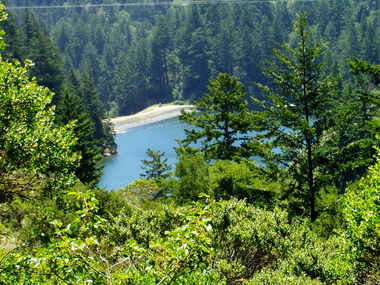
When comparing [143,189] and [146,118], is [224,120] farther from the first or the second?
[146,118]

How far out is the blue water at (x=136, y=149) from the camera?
54.6 metres

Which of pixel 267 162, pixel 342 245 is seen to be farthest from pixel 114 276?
pixel 267 162

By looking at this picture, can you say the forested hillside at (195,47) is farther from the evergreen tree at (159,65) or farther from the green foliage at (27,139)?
the green foliage at (27,139)

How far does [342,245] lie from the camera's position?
30.6 ft

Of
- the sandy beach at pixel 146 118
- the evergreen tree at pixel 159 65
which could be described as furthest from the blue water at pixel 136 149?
the evergreen tree at pixel 159 65

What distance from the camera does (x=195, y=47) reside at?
413 ft

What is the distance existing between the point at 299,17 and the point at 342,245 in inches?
415

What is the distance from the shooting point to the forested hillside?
379ft

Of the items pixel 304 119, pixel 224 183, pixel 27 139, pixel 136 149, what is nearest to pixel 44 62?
pixel 136 149

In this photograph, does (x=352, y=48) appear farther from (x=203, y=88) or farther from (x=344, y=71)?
(x=203, y=88)

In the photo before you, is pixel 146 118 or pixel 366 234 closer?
pixel 366 234

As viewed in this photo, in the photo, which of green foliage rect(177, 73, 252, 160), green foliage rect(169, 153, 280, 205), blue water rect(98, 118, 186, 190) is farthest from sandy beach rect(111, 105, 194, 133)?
green foliage rect(169, 153, 280, 205)

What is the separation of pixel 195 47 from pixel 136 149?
6286 cm

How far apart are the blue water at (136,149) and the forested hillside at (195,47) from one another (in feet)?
97.3
